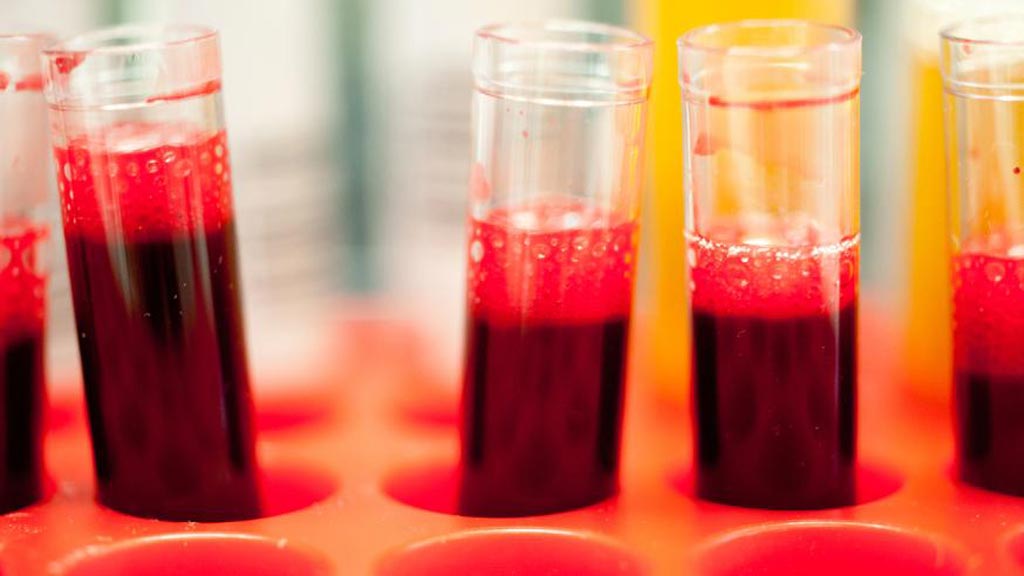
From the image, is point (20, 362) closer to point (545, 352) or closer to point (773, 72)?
point (545, 352)

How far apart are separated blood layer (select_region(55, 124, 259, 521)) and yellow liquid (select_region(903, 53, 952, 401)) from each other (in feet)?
1.68

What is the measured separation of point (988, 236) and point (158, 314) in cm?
50

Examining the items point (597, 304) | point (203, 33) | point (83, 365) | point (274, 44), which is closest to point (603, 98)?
point (597, 304)

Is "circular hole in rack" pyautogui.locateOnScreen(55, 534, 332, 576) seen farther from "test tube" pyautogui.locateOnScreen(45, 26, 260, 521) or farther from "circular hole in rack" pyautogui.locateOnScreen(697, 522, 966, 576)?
"circular hole in rack" pyautogui.locateOnScreen(697, 522, 966, 576)

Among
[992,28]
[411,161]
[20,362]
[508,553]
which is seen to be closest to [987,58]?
[992,28]

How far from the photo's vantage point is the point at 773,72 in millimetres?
826

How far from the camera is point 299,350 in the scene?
125cm

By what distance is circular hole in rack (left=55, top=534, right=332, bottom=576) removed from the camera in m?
0.83

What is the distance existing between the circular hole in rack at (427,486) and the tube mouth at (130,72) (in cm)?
30

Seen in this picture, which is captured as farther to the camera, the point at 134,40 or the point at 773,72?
the point at 134,40

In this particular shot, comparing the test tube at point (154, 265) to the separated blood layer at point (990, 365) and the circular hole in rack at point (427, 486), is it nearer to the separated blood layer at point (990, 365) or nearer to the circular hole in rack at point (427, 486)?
the circular hole in rack at point (427, 486)

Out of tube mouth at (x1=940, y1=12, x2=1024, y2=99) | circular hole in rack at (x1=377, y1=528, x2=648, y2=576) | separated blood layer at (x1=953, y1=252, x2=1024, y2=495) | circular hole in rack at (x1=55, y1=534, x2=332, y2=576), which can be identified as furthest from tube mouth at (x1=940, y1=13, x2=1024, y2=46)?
circular hole in rack at (x1=55, y1=534, x2=332, y2=576)

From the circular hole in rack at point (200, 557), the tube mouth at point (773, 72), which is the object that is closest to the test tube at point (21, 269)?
the circular hole in rack at point (200, 557)

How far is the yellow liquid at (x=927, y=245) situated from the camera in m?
1.06
